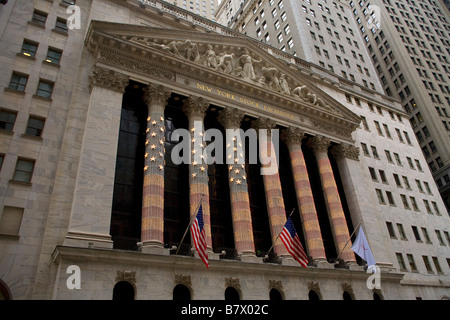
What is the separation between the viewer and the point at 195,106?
31.6m

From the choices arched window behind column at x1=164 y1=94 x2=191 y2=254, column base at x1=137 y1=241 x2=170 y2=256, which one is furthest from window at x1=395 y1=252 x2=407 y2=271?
column base at x1=137 y1=241 x2=170 y2=256

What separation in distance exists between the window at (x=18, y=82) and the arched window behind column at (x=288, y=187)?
23926 millimetres

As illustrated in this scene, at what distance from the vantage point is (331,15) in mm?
72688

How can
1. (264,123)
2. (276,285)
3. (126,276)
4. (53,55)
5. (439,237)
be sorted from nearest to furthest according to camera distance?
1. (126,276)
2. (276,285)
3. (53,55)
4. (264,123)
5. (439,237)

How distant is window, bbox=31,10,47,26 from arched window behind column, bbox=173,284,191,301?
80.3 feet

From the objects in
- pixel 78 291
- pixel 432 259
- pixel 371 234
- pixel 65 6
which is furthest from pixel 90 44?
pixel 432 259

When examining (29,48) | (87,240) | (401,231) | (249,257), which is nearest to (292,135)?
(249,257)

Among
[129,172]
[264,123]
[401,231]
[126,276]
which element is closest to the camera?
[126,276]

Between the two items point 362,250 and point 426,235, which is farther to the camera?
point 426,235

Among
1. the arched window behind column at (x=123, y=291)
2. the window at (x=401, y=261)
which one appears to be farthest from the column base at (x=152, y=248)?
the window at (x=401, y=261)

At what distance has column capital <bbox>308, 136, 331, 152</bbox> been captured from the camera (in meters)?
38.8

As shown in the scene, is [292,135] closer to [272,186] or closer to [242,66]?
[272,186]

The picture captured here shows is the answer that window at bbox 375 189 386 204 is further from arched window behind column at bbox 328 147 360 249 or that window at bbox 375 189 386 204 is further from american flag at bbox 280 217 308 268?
american flag at bbox 280 217 308 268

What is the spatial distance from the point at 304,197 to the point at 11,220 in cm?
2394
